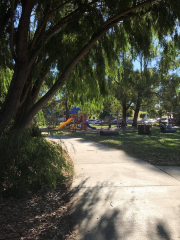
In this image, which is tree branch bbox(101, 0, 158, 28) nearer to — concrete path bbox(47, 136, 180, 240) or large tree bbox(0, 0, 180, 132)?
large tree bbox(0, 0, 180, 132)

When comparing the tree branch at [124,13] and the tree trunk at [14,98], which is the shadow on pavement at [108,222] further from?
the tree branch at [124,13]

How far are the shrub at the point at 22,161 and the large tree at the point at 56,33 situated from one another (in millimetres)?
754

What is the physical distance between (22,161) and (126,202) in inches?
81.0

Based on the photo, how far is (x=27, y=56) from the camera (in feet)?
17.3

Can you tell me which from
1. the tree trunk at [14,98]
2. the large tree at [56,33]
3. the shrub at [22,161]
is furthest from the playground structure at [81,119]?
the shrub at [22,161]

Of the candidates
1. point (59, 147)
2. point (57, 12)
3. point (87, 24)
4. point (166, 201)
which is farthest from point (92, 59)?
point (166, 201)

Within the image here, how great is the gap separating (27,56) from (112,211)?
11.7ft

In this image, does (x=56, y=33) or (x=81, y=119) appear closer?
(x=56, y=33)

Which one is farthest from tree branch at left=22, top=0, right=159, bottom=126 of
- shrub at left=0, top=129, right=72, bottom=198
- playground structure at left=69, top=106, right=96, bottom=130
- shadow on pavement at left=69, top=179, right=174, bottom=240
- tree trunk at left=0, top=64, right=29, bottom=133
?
playground structure at left=69, top=106, right=96, bottom=130

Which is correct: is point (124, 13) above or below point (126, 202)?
above

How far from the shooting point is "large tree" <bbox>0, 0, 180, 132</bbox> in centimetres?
525

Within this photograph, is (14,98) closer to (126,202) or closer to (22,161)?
(22,161)

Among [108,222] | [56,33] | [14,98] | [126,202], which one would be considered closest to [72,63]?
[56,33]

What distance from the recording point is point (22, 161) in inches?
175
